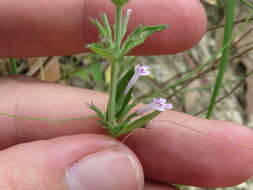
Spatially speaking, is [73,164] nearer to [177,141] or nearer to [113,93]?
[113,93]

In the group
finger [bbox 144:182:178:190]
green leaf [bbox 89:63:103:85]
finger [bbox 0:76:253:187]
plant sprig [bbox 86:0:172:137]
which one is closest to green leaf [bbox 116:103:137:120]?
plant sprig [bbox 86:0:172:137]

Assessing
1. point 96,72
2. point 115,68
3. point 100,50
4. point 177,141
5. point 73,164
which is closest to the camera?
point 100,50

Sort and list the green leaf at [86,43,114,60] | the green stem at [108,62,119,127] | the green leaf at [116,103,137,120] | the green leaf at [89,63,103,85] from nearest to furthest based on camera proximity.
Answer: the green leaf at [86,43,114,60] < the green stem at [108,62,119,127] < the green leaf at [116,103,137,120] < the green leaf at [89,63,103,85]

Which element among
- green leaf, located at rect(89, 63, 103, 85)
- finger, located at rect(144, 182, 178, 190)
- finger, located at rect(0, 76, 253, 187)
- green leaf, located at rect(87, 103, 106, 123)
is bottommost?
finger, located at rect(144, 182, 178, 190)

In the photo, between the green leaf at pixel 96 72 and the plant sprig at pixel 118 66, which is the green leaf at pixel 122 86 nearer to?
the plant sprig at pixel 118 66

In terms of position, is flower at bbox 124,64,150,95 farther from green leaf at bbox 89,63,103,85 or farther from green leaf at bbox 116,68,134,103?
green leaf at bbox 89,63,103,85

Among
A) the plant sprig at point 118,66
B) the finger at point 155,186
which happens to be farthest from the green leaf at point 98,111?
the finger at point 155,186

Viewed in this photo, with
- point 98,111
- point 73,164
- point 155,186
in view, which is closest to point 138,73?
point 98,111
